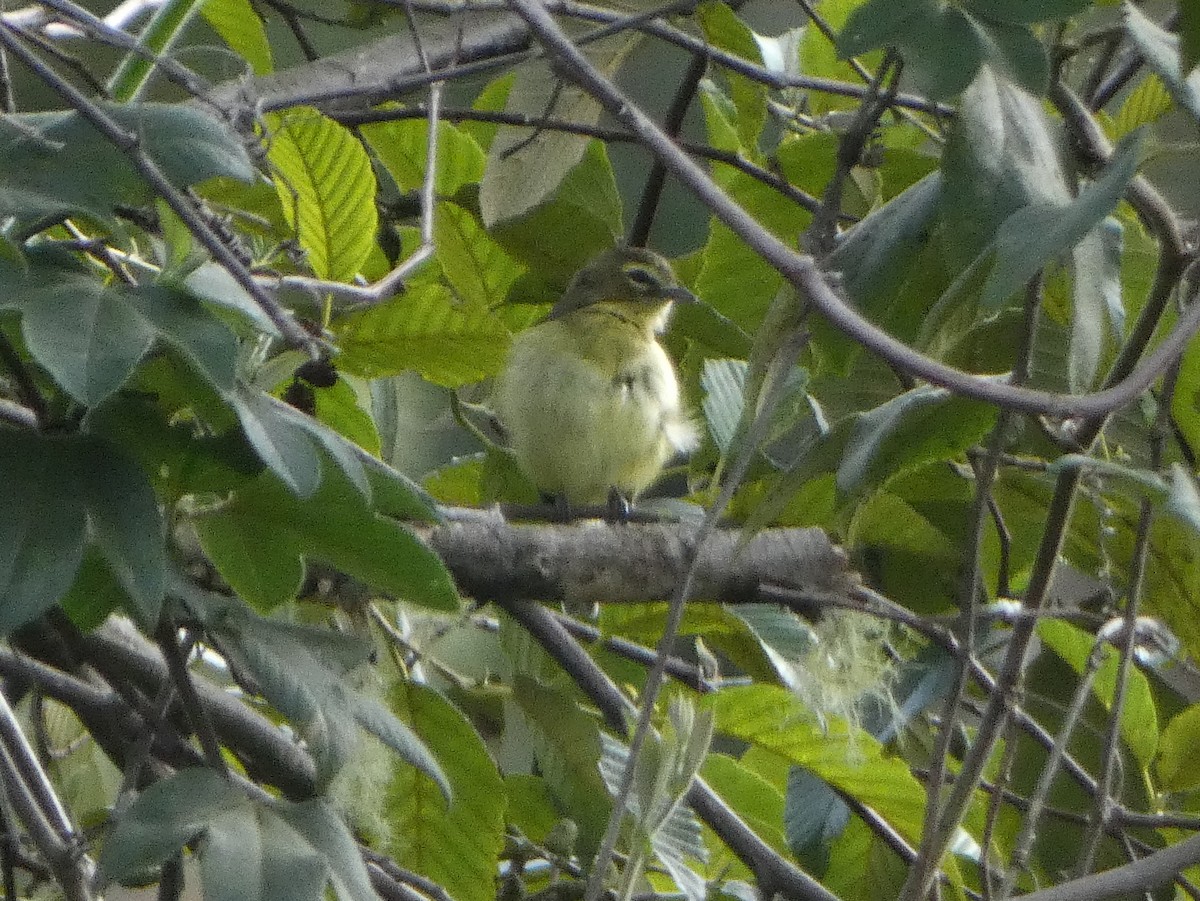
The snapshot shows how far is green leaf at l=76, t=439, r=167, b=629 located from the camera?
1.17m

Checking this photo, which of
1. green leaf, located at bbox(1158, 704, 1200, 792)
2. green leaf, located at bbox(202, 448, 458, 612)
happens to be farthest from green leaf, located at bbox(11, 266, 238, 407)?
green leaf, located at bbox(1158, 704, 1200, 792)

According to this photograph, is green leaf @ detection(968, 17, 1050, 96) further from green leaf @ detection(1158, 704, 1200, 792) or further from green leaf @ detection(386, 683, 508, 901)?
green leaf @ detection(1158, 704, 1200, 792)

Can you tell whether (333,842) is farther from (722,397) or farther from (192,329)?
(722,397)

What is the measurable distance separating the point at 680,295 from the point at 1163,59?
76.5 inches

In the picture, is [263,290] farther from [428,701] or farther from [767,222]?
[767,222]

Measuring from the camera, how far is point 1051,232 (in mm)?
1130

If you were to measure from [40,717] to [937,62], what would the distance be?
166 cm

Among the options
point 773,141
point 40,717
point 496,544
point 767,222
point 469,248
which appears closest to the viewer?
point 496,544

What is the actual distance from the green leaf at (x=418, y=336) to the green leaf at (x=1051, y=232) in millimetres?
1125

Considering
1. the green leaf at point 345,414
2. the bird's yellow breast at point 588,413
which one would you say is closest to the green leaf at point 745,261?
the green leaf at point 345,414

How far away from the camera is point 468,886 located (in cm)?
217

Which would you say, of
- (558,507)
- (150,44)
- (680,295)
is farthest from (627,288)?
(150,44)

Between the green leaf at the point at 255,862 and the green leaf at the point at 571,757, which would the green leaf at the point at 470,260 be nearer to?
the green leaf at the point at 571,757

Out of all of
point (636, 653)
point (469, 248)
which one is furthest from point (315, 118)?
point (636, 653)
